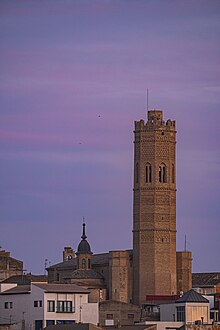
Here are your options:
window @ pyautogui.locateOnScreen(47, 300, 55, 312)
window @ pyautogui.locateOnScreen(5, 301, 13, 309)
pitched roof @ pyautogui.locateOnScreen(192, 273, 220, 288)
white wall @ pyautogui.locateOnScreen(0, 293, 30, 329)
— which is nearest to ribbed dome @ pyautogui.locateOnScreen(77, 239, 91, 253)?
pitched roof @ pyautogui.locateOnScreen(192, 273, 220, 288)

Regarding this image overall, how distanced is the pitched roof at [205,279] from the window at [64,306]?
40359mm

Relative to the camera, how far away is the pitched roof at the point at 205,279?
15812 cm

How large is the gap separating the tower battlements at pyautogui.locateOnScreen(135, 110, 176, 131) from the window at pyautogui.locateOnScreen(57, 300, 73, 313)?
46.0 meters

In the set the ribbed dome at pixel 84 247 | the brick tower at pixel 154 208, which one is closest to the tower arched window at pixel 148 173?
the brick tower at pixel 154 208

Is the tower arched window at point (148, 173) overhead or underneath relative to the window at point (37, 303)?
overhead

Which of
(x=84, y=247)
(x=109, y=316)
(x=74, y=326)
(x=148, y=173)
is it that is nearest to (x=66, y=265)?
(x=84, y=247)

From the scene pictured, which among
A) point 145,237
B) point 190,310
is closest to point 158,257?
point 145,237

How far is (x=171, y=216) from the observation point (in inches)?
6299

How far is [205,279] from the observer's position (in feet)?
531

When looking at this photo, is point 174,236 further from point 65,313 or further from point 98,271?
point 65,313

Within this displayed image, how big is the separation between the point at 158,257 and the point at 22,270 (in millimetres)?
13688

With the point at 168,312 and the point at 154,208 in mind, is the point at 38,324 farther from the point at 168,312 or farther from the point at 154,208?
the point at 154,208

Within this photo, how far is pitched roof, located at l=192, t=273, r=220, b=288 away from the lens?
158 metres

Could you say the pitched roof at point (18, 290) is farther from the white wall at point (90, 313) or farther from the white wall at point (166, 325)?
the white wall at point (166, 325)
